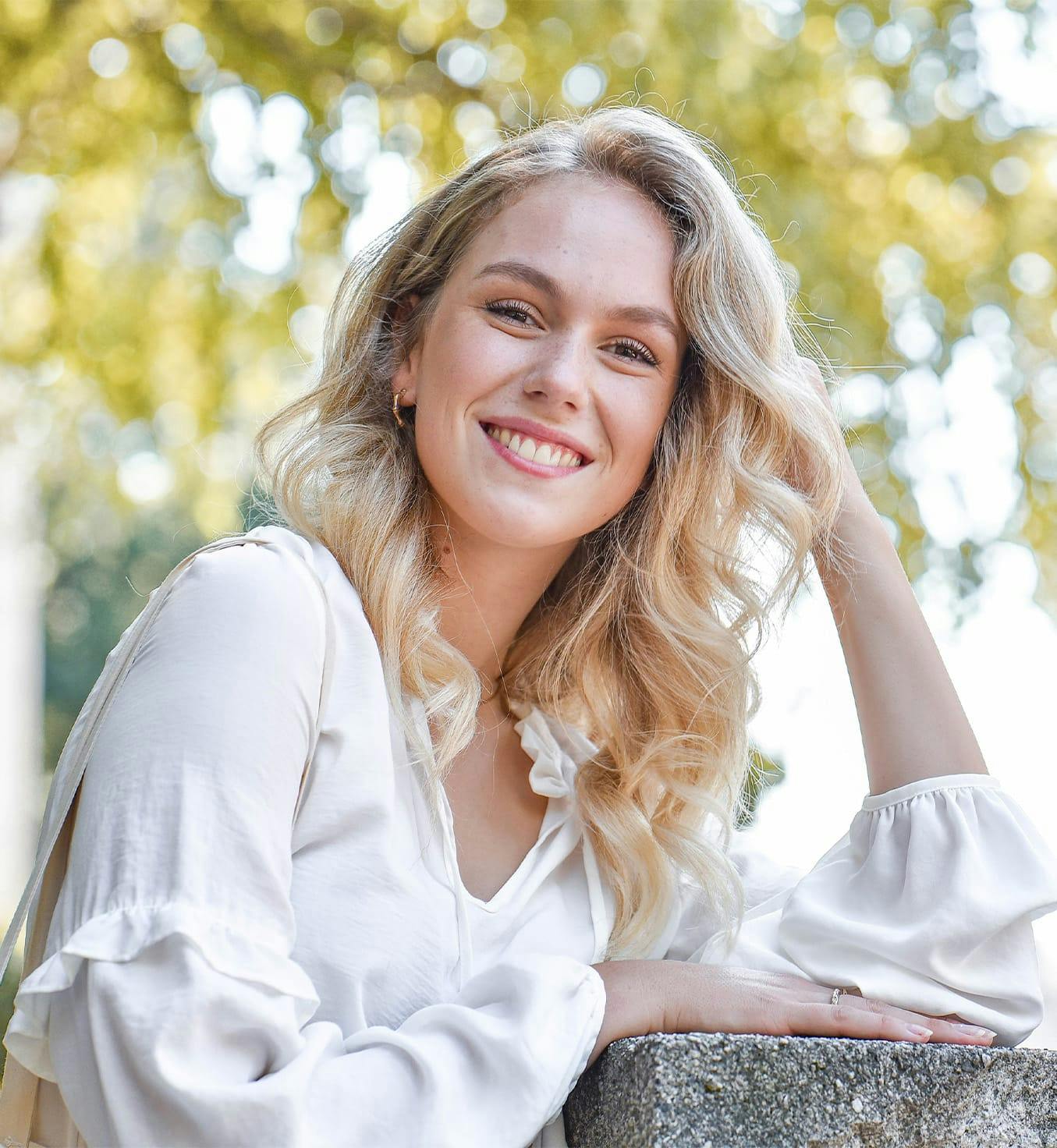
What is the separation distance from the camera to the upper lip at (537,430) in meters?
2.01

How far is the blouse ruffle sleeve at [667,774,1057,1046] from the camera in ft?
5.84

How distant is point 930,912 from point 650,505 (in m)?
0.85

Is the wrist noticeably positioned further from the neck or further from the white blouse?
the neck

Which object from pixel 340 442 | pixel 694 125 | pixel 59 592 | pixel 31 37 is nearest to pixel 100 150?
pixel 31 37

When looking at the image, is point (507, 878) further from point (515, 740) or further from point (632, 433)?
point (632, 433)

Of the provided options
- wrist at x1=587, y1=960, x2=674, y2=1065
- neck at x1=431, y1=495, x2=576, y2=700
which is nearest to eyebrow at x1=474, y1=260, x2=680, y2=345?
neck at x1=431, y1=495, x2=576, y2=700

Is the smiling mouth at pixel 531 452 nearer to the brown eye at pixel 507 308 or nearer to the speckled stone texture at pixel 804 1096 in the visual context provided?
the brown eye at pixel 507 308

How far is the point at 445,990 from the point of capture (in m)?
1.73

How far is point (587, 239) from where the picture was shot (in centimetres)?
212

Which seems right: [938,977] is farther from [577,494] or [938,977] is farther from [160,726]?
[160,726]

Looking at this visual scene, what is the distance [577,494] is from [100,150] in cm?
342

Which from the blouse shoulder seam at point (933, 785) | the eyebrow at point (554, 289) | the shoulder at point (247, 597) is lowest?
the blouse shoulder seam at point (933, 785)

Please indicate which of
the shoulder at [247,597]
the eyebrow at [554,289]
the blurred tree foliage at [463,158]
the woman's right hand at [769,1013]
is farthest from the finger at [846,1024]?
the blurred tree foliage at [463,158]

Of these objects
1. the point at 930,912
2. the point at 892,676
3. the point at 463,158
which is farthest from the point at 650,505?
the point at 463,158
